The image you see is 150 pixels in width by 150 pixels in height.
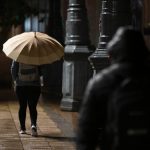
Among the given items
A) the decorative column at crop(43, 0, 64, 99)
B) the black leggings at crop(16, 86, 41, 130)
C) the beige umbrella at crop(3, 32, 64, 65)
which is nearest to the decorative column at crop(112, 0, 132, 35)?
the beige umbrella at crop(3, 32, 64, 65)

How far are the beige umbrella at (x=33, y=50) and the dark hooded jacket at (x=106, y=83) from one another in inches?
232

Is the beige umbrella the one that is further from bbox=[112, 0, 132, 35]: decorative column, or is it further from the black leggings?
bbox=[112, 0, 132, 35]: decorative column

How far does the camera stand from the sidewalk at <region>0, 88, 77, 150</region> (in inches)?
358

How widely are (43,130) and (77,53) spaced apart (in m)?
2.96

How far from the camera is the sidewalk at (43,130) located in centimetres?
910

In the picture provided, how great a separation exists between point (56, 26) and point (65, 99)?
4.03 m

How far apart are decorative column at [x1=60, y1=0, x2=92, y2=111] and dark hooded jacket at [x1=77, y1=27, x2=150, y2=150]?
9423mm

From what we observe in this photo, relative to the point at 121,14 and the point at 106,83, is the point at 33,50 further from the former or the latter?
the point at 106,83

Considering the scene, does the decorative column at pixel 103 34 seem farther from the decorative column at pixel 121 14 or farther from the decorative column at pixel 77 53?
the decorative column at pixel 77 53

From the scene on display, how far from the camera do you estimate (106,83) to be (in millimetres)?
3633

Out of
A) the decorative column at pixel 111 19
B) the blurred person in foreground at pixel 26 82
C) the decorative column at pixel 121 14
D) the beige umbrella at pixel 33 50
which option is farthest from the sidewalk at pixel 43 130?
the decorative column at pixel 121 14

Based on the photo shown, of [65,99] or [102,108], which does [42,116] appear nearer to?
[65,99]

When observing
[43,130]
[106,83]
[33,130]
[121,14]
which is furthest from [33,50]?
[106,83]

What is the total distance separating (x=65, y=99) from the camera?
531 inches
